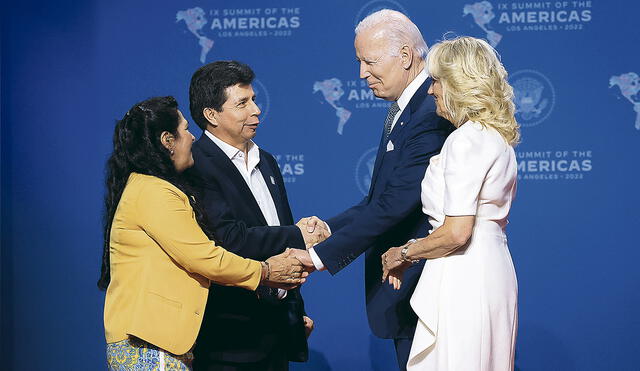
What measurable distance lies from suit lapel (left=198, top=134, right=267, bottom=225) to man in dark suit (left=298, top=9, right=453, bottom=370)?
0.89ft

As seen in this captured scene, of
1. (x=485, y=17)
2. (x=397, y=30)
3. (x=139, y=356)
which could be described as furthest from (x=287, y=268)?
(x=485, y=17)

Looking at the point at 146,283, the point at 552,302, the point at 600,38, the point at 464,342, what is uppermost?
the point at 600,38

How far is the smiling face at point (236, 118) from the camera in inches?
113

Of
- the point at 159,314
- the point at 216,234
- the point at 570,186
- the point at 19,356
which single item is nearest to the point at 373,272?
the point at 216,234

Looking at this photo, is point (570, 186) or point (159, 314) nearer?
point (159, 314)

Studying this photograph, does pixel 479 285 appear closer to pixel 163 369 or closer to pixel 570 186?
pixel 163 369

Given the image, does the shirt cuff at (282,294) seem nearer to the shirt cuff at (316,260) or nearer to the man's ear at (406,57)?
the shirt cuff at (316,260)

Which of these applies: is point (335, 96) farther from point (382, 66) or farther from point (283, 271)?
point (283, 271)

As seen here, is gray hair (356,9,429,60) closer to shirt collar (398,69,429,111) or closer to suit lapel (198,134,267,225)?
shirt collar (398,69,429,111)

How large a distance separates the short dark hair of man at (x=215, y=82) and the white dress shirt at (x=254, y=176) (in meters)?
0.11

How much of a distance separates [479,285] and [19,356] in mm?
3578

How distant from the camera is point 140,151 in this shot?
2.38m

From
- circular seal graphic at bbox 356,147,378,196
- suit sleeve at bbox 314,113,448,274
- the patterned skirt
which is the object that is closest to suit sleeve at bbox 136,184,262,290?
the patterned skirt

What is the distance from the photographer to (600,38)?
444cm
